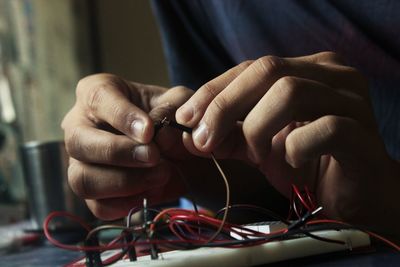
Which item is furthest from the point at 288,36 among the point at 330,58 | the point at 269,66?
the point at 269,66

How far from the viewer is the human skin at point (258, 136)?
475mm

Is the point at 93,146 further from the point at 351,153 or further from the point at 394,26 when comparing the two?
the point at 394,26

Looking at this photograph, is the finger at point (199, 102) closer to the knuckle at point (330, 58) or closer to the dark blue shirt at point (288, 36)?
the knuckle at point (330, 58)

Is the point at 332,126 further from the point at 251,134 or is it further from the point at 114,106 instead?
the point at 114,106

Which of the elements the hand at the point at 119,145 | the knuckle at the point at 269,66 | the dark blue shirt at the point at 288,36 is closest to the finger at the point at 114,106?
the hand at the point at 119,145

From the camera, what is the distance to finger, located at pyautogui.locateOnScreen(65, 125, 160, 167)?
1.70ft

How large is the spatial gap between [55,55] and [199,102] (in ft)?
4.80

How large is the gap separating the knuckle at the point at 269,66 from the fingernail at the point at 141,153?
13 centimetres

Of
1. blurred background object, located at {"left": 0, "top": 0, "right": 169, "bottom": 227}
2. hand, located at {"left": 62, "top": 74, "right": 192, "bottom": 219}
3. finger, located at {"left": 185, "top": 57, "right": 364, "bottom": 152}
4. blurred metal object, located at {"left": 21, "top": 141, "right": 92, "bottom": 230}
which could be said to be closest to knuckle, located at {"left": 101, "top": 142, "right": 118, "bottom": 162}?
hand, located at {"left": 62, "top": 74, "right": 192, "bottom": 219}

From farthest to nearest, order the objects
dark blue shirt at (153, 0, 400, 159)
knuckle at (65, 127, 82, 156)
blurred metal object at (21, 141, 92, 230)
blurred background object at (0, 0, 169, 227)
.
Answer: blurred background object at (0, 0, 169, 227)
blurred metal object at (21, 141, 92, 230)
dark blue shirt at (153, 0, 400, 159)
knuckle at (65, 127, 82, 156)

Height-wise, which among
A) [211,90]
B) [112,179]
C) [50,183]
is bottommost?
[50,183]

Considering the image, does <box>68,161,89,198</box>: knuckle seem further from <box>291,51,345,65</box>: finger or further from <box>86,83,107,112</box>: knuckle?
<box>291,51,345,65</box>: finger

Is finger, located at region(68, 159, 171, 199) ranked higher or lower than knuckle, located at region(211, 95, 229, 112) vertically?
lower

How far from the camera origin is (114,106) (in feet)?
1.90
